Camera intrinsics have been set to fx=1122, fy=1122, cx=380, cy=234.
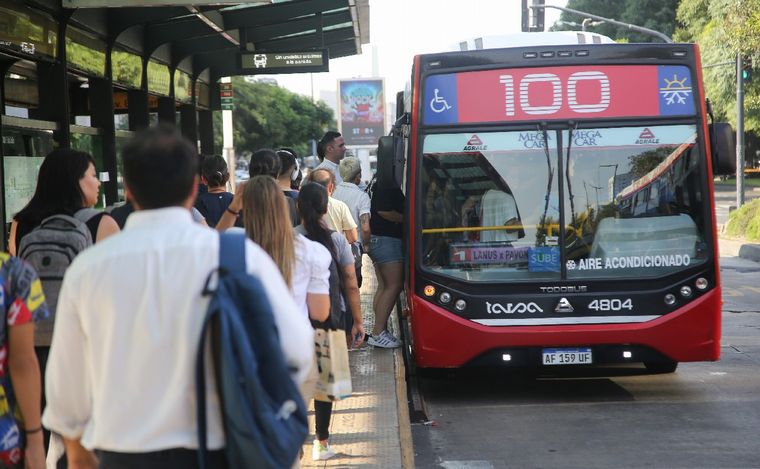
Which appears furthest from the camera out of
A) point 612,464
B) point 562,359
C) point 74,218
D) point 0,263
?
point 562,359

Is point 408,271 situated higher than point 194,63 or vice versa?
point 194,63

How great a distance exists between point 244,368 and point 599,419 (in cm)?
577

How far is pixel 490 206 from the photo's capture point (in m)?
8.79

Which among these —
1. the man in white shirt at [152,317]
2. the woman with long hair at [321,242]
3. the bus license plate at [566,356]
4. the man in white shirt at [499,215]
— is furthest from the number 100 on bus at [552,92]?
the man in white shirt at [152,317]

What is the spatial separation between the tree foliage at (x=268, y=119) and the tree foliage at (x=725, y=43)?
20.6 meters

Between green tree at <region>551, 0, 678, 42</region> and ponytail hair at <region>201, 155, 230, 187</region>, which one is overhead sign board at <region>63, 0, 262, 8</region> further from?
green tree at <region>551, 0, 678, 42</region>

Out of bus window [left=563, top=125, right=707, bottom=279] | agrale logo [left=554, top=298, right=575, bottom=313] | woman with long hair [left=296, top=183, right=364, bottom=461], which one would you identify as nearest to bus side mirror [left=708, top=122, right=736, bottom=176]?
bus window [left=563, top=125, right=707, bottom=279]

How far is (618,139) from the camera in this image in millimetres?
8797

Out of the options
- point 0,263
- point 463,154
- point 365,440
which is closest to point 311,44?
point 463,154

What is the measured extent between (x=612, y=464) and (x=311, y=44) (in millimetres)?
16011

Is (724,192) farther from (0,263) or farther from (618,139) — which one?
(0,263)

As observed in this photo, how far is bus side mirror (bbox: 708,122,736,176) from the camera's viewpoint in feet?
28.0

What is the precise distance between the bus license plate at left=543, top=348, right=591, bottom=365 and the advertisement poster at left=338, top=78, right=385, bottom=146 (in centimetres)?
4348

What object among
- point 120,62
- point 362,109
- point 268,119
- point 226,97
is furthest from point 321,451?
point 268,119
